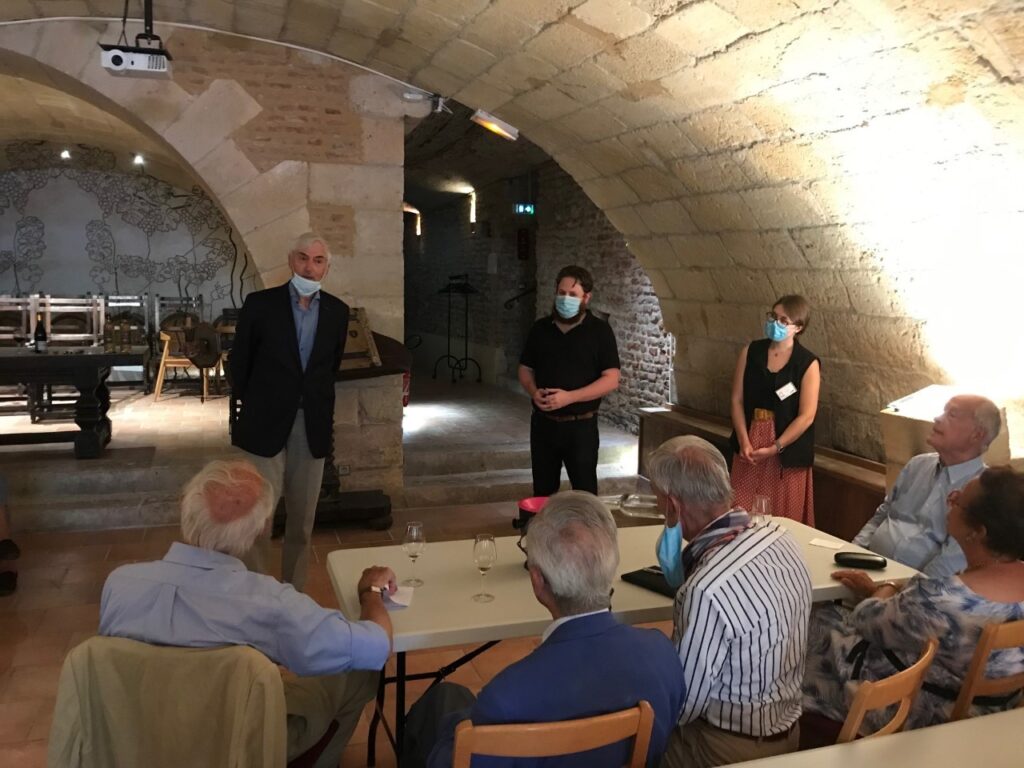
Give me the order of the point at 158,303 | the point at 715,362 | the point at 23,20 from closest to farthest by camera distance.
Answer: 1. the point at 23,20
2. the point at 715,362
3. the point at 158,303

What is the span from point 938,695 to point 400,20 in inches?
156

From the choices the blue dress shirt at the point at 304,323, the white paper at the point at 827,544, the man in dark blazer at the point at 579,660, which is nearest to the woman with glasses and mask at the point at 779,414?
the white paper at the point at 827,544

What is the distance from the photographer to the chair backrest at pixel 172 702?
1.60 meters

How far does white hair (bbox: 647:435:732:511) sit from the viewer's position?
201cm

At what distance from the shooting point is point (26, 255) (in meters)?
11.0

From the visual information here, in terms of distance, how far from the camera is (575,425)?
4258 mm

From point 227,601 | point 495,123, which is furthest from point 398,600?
point 495,123

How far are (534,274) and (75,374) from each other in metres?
5.78

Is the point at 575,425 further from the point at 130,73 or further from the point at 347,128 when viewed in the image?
the point at 130,73

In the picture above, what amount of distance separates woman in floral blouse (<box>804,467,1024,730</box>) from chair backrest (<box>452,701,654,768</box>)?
0.89m

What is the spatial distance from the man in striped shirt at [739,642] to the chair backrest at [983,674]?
1.15 ft

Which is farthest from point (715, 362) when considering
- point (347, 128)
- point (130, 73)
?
point (130, 73)

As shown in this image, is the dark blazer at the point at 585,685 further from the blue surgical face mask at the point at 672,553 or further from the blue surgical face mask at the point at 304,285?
the blue surgical face mask at the point at 304,285

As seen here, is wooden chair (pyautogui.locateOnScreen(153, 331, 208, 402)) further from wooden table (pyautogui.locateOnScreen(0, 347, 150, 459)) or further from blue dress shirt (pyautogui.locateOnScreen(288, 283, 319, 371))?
blue dress shirt (pyautogui.locateOnScreen(288, 283, 319, 371))
